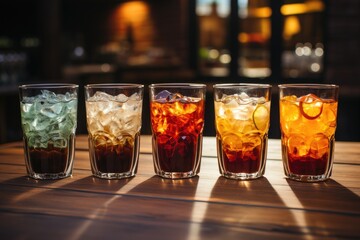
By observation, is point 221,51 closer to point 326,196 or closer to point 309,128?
point 309,128

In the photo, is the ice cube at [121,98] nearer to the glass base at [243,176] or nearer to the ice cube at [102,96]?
the ice cube at [102,96]

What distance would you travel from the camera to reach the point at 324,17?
564 centimetres

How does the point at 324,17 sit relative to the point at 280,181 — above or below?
above

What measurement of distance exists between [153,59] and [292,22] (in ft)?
6.12

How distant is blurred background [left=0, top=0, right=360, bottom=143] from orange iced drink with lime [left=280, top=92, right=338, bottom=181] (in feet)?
10.7

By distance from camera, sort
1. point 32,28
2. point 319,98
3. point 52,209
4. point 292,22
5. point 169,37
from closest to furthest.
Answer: point 52,209 < point 319,98 < point 292,22 < point 169,37 < point 32,28

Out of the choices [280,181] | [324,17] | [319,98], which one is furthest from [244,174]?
[324,17]

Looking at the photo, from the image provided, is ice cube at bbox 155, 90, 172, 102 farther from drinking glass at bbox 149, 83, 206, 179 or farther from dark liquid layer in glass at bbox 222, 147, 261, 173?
dark liquid layer in glass at bbox 222, 147, 261, 173

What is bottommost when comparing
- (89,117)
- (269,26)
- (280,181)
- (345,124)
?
(345,124)

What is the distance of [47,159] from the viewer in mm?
1110

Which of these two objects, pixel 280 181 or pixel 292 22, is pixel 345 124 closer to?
pixel 292 22

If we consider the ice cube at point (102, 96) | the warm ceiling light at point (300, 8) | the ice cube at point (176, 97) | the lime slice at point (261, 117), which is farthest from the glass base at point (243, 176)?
the warm ceiling light at point (300, 8)

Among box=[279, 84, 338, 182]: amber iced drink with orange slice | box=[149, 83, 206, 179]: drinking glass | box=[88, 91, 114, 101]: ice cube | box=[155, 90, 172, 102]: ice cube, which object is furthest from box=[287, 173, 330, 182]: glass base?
box=[88, 91, 114, 101]: ice cube

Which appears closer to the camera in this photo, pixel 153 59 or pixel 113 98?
pixel 113 98
